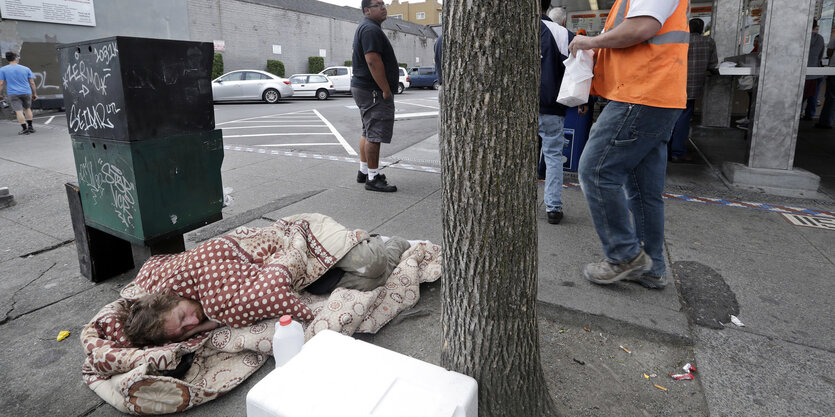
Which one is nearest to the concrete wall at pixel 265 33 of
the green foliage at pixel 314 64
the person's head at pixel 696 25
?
the green foliage at pixel 314 64

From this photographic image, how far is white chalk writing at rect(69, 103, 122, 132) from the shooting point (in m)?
2.75

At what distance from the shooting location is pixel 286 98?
875 inches

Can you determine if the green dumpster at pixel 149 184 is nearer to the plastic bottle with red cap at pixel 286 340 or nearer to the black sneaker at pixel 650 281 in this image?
the plastic bottle with red cap at pixel 286 340

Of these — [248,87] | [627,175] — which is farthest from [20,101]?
[627,175]

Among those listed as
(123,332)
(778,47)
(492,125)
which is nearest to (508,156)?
(492,125)

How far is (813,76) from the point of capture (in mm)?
9727

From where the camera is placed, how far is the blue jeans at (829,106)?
927cm

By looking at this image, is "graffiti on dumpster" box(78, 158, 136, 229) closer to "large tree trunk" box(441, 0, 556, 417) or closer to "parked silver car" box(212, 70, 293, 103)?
"large tree trunk" box(441, 0, 556, 417)

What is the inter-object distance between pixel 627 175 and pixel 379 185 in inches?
118

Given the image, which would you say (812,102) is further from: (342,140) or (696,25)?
(342,140)

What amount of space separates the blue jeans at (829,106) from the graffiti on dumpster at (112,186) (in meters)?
11.5

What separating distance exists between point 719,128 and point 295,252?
984 cm

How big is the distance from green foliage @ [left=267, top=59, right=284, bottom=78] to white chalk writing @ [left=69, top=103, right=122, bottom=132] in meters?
25.8

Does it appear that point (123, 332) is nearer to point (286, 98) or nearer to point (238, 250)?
point (238, 250)
